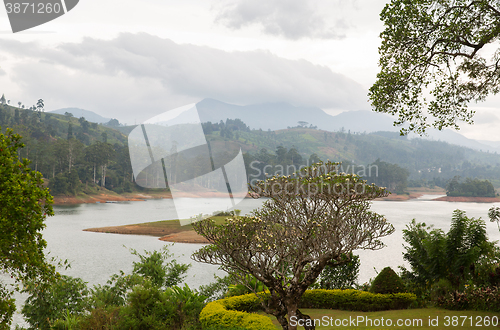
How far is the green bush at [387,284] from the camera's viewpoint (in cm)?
907

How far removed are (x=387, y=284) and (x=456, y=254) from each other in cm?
221

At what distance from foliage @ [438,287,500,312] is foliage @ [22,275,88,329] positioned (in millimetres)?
8203

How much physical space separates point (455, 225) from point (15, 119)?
284 feet

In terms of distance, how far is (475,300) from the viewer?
827 cm

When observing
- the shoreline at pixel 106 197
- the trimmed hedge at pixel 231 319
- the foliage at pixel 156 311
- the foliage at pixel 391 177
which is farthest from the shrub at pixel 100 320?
the foliage at pixel 391 177

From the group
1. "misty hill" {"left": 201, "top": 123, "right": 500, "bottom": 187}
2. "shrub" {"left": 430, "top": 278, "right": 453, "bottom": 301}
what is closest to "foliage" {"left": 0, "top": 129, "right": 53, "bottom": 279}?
"shrub" {"left": 430, "top": 278, "right": 453, "bottom": 301}

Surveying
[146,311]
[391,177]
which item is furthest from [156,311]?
[391,177]

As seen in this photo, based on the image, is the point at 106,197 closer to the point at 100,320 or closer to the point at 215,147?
the point at 215,147

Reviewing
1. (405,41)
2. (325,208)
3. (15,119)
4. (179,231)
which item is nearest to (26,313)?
(325,208)

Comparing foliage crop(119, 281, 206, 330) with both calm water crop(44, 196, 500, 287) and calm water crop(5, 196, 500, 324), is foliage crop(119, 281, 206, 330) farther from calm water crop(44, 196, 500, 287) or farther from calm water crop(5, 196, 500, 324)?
calm water crop(44, 196, 500, 287)

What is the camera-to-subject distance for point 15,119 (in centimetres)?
7706

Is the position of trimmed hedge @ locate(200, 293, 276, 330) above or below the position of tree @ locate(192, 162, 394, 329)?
below

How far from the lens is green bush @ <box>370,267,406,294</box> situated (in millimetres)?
9070

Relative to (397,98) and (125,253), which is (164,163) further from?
(125,253)
